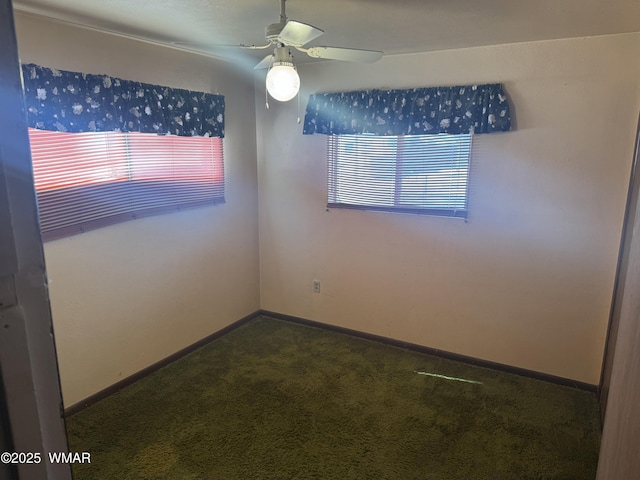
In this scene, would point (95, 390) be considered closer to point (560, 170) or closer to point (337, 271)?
point (337, 271)

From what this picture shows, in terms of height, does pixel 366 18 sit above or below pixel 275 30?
above

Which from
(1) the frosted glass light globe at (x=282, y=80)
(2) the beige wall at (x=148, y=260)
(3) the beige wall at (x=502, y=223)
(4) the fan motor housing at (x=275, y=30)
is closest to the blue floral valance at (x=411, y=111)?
(3) the beige wall at (x=502, y=223)

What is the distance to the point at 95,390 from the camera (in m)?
2.82

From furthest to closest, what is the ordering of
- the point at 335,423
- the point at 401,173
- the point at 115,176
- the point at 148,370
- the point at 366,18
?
the point at 401,173 < the point at 148,370 < the point at 115,176 < the point at 335,423 < the point at 366,18

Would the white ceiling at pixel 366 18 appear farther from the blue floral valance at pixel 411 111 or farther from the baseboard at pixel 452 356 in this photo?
the baseboard at pixel 452 356

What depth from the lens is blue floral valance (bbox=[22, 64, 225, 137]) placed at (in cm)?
229

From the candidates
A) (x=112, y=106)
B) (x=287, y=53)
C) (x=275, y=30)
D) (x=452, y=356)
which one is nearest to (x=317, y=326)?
(x=452, y=356)

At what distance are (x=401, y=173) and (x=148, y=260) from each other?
195 centimetres

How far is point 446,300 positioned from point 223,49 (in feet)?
8.05

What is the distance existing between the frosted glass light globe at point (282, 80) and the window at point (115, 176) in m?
1.13

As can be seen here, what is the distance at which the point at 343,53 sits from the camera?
2.15 m

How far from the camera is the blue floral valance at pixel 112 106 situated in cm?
229

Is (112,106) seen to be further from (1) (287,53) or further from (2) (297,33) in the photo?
(2) (297,33)

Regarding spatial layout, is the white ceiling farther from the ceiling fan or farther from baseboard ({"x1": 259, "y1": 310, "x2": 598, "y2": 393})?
baseboard ({"x1": 259, "y1": 310, "x2": 598, "y2": 393})
